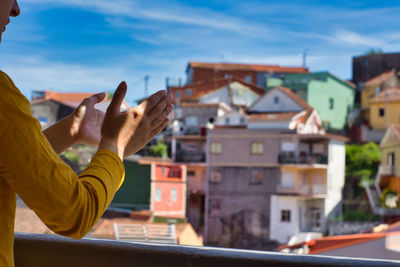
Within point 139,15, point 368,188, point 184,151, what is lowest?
point 368,188

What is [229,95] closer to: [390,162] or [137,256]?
[390,162]

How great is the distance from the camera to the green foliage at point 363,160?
47.8 ft

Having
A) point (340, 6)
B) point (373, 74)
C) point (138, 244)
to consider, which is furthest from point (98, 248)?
point (340, 6)

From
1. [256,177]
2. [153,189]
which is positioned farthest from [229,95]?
[153,189]

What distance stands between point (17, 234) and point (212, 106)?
14265mm

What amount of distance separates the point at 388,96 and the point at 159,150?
7.26 m

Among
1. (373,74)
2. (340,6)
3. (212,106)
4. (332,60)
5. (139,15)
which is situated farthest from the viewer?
(139,15)

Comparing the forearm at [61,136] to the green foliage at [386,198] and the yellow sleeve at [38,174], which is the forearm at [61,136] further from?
the green foliage at [386,198]

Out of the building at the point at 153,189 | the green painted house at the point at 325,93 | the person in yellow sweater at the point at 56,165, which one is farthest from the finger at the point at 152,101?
the green painted house at the point at 325,93

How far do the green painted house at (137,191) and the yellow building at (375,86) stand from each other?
9050mm

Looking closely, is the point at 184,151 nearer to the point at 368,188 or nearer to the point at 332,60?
the point at 368,188

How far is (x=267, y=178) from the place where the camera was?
13.1 metres

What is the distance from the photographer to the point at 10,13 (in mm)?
359

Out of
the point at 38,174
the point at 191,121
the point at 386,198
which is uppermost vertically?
the point at 191,121
